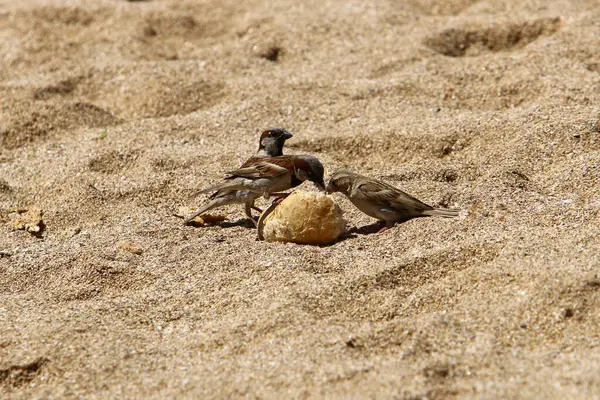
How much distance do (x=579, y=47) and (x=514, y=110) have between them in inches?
54.9

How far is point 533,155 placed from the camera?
636cm

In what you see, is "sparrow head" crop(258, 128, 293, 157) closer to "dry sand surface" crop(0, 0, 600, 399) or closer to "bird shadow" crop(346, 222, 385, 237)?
"dry sand surface" crop(0, 0, 600, 399)

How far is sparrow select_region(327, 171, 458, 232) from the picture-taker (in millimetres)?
5762

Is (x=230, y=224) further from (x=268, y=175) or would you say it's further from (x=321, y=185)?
(x=321, y=185)

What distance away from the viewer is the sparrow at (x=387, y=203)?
576cm

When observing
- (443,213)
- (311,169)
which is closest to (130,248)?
(311,169)

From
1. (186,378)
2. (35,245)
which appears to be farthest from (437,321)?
(35,245)

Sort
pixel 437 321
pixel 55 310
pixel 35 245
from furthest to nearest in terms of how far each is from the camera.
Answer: pixel 35 245 → pixel 55 310 → pixel 437 321

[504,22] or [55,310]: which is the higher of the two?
[504,22]

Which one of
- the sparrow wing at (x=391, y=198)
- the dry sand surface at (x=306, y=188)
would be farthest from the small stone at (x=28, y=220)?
the sparrow wing at (x=391, y=198)

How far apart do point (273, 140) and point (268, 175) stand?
1.49 ft

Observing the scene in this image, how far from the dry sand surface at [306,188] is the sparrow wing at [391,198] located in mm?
147

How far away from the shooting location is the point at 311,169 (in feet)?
20.6

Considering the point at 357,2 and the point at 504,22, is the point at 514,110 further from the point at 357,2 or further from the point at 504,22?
the point at 357,2
